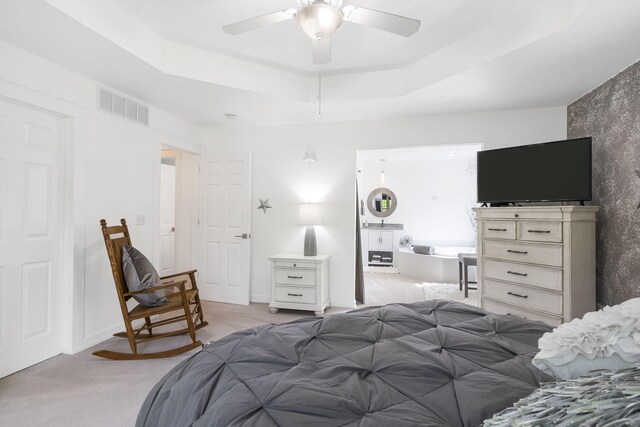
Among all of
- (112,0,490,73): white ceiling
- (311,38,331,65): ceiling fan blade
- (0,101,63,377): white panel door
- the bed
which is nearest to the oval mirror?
(112,0,490,73): white ceiling

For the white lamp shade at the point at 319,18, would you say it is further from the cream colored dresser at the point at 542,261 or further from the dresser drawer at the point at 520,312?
the dresser drawer at the point at 520,312

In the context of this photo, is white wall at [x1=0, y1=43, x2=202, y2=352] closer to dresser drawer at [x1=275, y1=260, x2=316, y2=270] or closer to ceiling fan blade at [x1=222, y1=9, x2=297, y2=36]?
dresser drawer at [x1=275, y1=260, x2=316, y2=270]

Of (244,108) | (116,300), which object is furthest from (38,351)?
(244,108)

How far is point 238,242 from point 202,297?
3.17 feet

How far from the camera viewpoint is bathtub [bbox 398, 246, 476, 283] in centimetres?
612

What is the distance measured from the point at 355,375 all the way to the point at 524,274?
104 inches

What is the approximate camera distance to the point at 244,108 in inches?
156

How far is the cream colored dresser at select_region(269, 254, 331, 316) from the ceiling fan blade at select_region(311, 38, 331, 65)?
2.36 meters

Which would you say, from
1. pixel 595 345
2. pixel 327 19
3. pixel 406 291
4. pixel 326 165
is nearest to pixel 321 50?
pixel 327 19

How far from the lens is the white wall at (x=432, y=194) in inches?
304

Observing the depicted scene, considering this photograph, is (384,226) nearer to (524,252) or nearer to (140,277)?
(524,252)

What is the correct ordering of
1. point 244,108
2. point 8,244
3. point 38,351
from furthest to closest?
point 244,108 < point 38,351 < point 8,244

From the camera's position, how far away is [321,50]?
227 centimetres

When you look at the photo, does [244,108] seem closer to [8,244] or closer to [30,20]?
[30,20]
